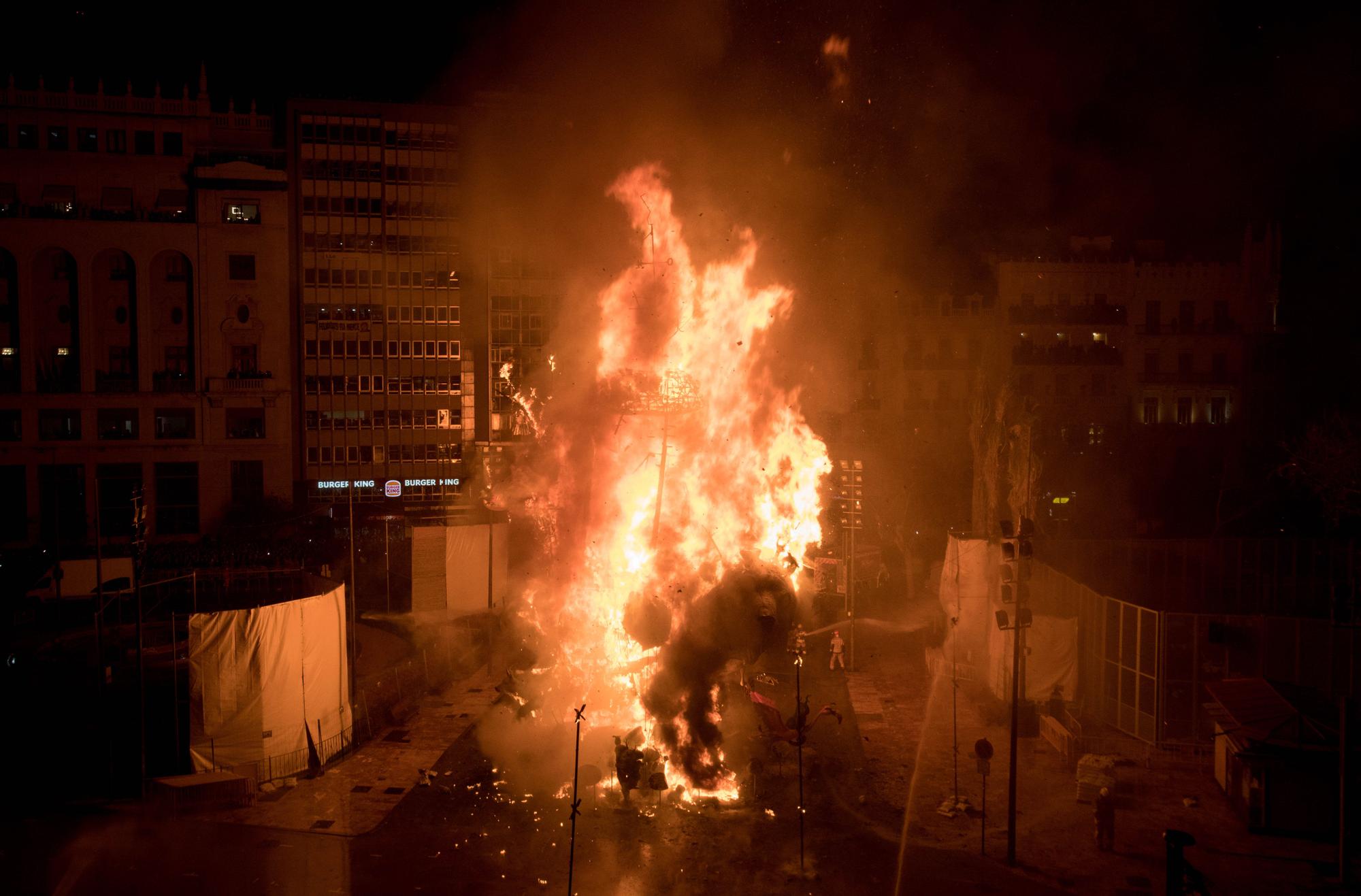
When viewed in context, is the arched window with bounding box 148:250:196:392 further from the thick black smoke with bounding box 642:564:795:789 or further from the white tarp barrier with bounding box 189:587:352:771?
the thick black smoke with bounding box 642:564:795:789

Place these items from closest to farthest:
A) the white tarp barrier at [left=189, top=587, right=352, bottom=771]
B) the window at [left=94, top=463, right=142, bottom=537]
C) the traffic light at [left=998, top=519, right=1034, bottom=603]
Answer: the traffic light at [left=998, top=519, right=1034, bottom=603]
the white tarp barrier at [left=189, top=587, right=352, bottom=771]
the window at [left=94, top=463, right=142, bottom=537]

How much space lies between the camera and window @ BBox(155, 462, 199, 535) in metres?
43.8

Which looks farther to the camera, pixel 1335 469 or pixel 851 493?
pixel 1335 469

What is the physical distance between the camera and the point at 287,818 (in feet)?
51.2

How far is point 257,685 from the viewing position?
1709 centimetres

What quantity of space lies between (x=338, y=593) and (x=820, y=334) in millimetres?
26566

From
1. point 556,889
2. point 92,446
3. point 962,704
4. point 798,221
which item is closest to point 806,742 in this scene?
point 962,704

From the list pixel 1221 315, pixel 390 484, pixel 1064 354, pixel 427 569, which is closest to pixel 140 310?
pixel 390 484

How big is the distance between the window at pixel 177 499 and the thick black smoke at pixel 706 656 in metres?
34.3

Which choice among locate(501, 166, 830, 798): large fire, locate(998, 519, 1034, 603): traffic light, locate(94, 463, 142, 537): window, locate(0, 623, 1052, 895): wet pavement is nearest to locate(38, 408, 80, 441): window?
locate(94, 463, 142, 537): window

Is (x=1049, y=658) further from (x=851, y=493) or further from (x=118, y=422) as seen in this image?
(x=118, y=422)

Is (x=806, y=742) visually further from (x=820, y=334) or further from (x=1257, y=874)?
(x=820, y=334)

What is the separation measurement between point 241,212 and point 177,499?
47.8 feet

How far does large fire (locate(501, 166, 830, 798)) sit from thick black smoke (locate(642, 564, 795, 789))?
1172 mm
